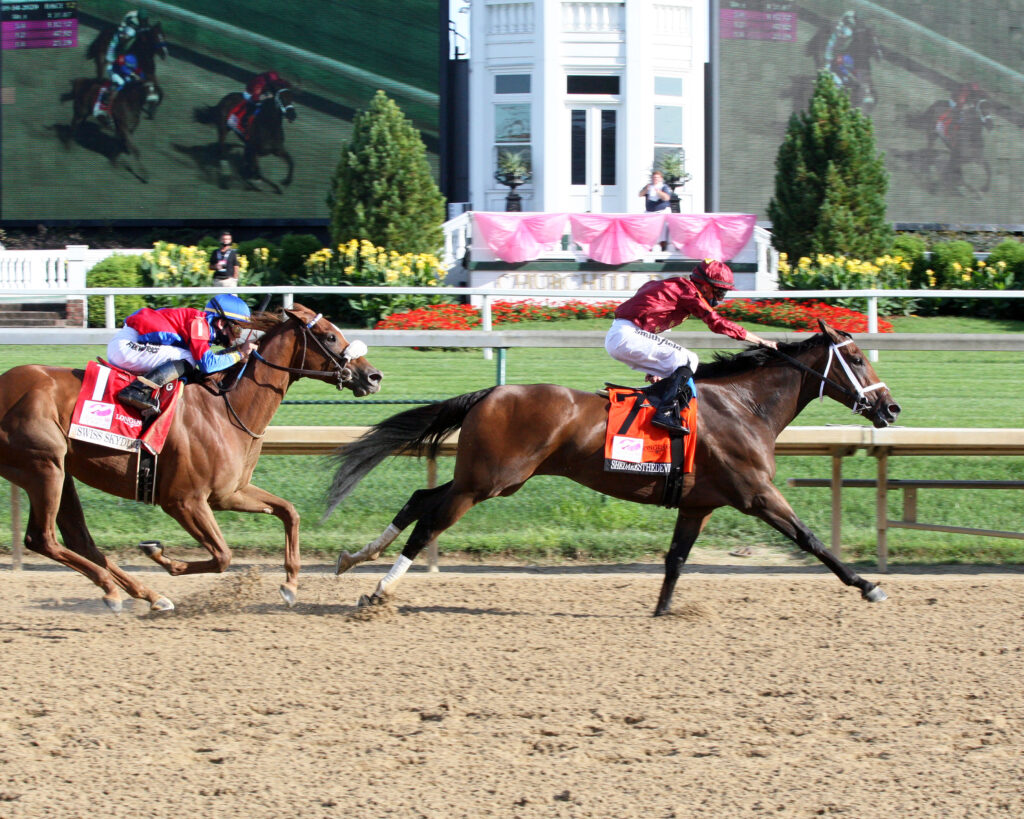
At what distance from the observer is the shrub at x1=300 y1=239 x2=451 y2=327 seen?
1493 cm

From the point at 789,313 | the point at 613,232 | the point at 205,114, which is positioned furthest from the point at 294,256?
the point at 789,313

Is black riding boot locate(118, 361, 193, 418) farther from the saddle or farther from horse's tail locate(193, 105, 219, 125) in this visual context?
horse's tail locate(193, 105, 219, 125)

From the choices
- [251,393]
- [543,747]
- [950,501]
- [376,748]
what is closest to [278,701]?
[376,748]

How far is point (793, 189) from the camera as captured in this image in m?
18.7

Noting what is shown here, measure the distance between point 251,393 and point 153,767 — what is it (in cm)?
269

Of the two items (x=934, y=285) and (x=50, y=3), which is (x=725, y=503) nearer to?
(x=934, y=285)

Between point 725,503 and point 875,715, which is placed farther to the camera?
point 725,503

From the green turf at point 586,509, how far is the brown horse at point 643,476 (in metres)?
1.50

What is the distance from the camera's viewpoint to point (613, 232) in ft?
61.9

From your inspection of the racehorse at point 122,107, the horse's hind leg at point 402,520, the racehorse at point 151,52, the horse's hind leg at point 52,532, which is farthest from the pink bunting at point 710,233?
the horse's hind leg at point 52,532

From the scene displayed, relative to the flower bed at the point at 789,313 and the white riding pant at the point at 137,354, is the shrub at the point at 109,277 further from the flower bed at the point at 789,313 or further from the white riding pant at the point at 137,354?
the white riding pant at the point at 137,354

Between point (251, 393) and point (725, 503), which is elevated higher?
point (251, 393)

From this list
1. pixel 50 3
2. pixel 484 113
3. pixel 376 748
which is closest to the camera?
pixel 376 748

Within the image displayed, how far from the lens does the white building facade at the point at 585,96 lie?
2055 cm
